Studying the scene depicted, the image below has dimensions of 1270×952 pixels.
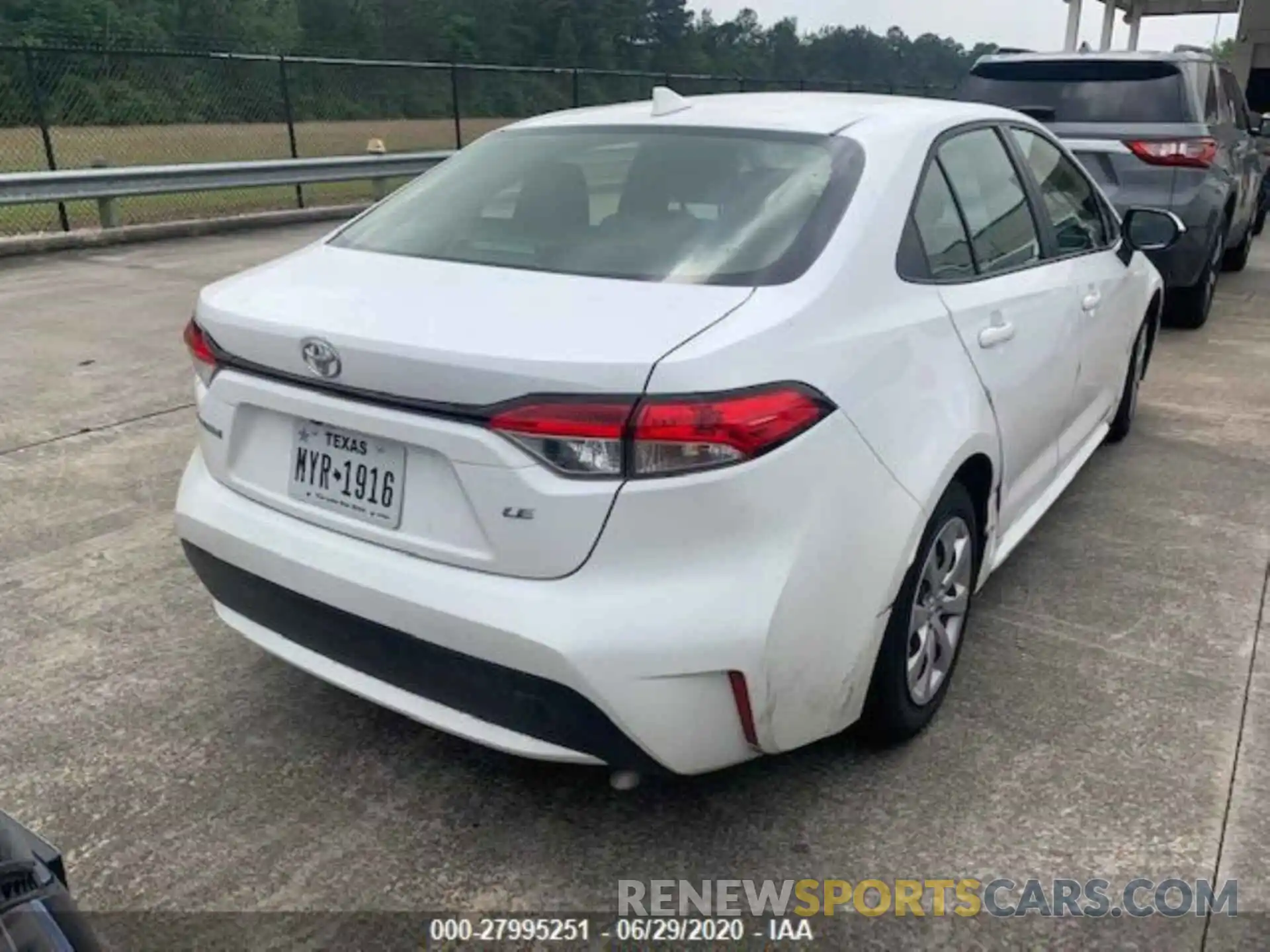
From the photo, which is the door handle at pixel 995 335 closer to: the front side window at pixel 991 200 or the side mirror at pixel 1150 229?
the front side window at pixel 991 200

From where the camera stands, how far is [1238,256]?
387 inches

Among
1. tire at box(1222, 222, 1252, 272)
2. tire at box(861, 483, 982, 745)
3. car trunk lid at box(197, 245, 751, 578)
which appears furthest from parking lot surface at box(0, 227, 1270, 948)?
tire at box(1222, 222, 1252, 272)

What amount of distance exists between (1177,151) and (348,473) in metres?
6.33

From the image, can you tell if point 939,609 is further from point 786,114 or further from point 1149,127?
point 1149,127

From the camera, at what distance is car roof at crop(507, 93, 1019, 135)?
2805mm

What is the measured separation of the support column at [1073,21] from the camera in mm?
21438

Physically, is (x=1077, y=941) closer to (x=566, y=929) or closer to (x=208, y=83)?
(x=566, y=929)

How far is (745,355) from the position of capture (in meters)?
1.97

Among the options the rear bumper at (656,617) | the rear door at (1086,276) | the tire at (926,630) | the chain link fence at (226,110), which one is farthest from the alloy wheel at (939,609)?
the chain link fence at (226,110)

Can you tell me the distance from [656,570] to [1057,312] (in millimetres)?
1952

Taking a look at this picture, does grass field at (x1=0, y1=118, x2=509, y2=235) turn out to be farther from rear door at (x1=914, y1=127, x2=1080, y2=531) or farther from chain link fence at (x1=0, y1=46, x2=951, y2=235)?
rear door at (x1=914, y1=127, x2=1080, y2=531)

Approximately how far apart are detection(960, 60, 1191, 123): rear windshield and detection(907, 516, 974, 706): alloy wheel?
528 centimetres

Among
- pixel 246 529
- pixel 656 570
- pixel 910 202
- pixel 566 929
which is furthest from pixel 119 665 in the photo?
pixel 910 202

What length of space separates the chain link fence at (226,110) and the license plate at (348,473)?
9.49 m
